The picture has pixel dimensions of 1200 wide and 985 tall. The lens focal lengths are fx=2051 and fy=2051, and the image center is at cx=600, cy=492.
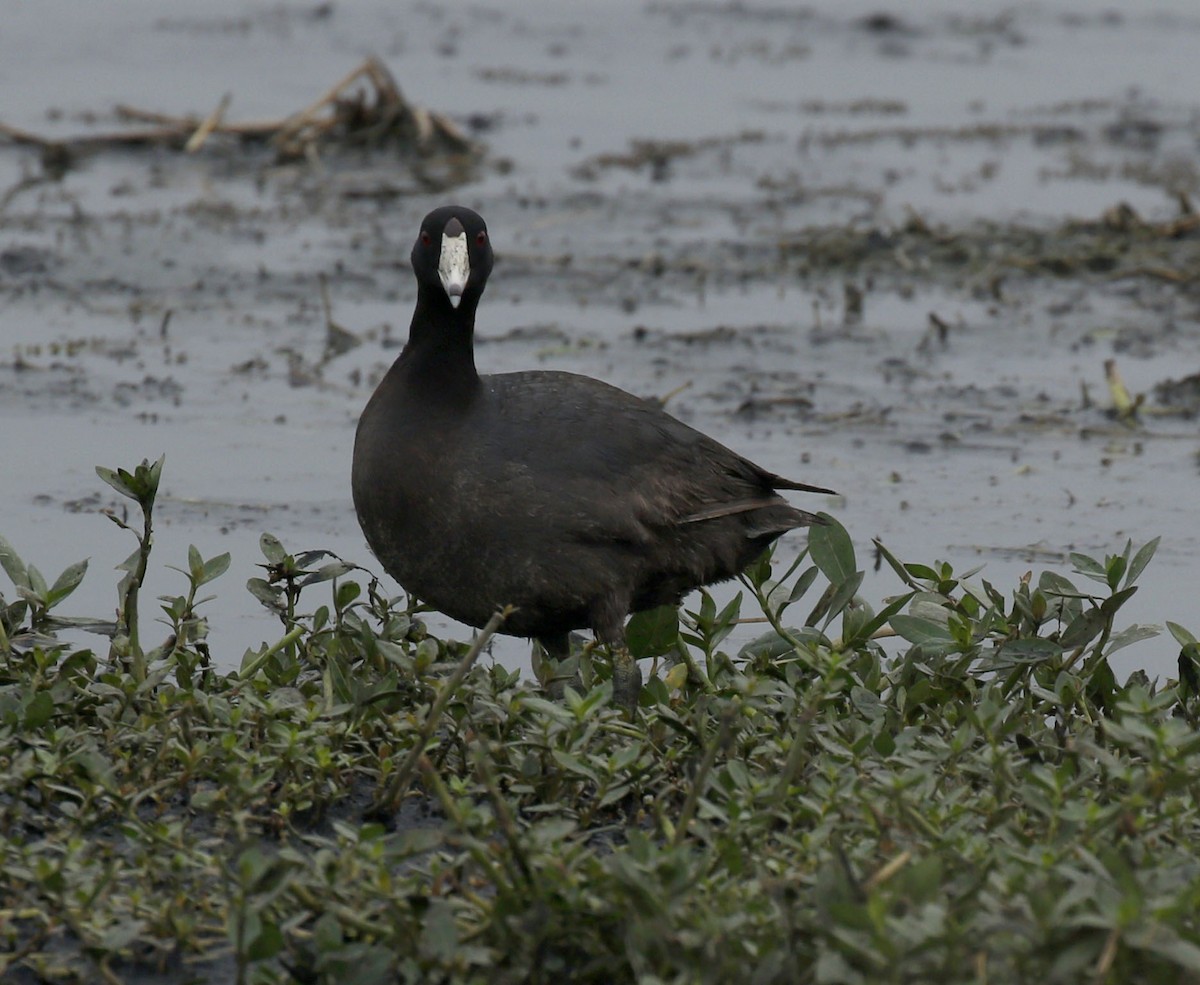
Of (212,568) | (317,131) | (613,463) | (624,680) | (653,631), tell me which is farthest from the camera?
(317,131)

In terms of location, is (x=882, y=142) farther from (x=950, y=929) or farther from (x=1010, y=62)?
(x=950, y=929)

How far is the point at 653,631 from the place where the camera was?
509cm

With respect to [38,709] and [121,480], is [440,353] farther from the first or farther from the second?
[38,709]

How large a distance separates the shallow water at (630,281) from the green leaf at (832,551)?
4.03 feet

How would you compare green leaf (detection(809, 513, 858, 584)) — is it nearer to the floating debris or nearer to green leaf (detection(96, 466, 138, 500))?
green leaf (detection(96, 466, 138, 500))

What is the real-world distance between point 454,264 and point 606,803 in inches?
62.5

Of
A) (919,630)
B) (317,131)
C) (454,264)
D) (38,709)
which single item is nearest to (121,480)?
(38,709)

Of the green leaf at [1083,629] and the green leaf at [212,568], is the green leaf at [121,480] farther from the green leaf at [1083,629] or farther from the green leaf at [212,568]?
the green leaf at [1083,629]

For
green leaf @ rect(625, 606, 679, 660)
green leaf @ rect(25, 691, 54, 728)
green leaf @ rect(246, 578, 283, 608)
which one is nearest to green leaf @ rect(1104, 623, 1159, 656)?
green leaf @ rect(625, 606, 679, 660)

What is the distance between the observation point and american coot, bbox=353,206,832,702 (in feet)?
15.4

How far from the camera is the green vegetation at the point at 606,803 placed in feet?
10.5

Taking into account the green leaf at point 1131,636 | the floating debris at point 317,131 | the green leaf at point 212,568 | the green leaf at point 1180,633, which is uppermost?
the floating debris at point 317,131

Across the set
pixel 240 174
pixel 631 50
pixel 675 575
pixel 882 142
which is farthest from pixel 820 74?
pixel 675 575

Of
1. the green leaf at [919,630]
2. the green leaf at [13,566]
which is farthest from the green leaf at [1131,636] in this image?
the green leaf at [13,566]
